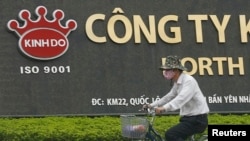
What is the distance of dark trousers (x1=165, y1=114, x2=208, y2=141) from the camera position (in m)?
8.20

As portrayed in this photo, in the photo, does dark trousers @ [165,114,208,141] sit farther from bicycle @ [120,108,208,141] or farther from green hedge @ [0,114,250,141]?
green hedge @ [0,114,250,141]

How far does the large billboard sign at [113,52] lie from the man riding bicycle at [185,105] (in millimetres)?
4523

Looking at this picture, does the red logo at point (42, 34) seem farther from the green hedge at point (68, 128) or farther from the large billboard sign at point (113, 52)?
the green hedge at point (68, 128)

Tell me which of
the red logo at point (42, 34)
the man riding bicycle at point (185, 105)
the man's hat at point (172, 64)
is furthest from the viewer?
the red logo at point (42, 34)

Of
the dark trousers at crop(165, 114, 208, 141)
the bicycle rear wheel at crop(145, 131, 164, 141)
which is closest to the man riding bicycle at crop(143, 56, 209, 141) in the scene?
the dark trousers at crop(165, 114, 208, 141)

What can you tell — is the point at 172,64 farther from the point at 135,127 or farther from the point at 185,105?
the point at 135,127

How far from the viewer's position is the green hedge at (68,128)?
1059 centimetres

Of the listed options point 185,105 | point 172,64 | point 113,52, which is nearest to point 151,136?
point 185,105

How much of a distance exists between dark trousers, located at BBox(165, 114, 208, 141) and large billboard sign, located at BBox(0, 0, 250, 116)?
15.4 feet

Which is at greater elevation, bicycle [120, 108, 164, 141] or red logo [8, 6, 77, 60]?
red logo [8, 6, 77, 60]

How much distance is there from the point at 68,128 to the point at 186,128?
310 centimetres

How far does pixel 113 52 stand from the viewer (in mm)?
13062

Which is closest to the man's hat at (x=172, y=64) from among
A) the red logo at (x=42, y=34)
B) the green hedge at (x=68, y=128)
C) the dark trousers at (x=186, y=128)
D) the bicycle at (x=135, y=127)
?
the dark trousers at (x=186, y=128)

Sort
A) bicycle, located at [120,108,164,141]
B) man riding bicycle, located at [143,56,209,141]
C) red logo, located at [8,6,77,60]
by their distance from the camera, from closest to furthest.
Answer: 1. bicycle, located at [120,108,164,141]
2. man riding bicycle, located at [143,56,209,141]
3. red logo, located at [8,6,77,60]
